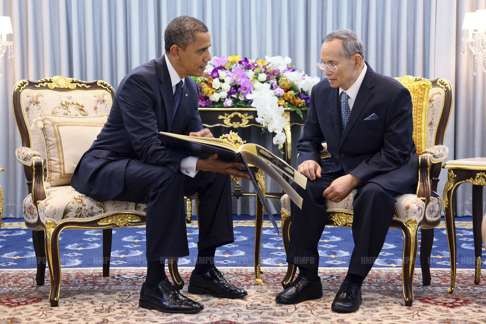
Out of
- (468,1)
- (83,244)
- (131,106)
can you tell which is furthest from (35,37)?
(468,1)

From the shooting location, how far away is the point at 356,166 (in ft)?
11.7

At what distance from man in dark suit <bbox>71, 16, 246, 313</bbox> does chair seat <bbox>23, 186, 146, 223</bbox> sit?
0.05m

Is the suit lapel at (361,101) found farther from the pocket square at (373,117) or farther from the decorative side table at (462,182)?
the decorative side table at (462,182)

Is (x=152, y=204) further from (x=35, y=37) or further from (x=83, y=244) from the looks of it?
(x=35, y=37)

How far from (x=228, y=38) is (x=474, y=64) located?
6.80 feet

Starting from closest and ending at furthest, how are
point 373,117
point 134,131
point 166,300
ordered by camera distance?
point 166,300, point 134,131, point 373,117

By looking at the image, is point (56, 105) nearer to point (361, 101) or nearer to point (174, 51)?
point (174, 51)

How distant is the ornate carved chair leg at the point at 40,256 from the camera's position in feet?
12.5

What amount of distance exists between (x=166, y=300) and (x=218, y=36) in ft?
11.2

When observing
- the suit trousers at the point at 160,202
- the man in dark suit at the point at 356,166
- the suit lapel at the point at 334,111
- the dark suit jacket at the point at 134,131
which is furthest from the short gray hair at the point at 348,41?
the suit trousers at the point at 160,202

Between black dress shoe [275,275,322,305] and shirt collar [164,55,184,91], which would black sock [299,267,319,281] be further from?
shirt collar [164,55,184,91]

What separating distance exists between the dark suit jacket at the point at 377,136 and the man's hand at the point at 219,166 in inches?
21.6

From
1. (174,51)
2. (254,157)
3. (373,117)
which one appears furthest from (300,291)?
(174,51)

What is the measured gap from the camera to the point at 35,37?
6219 millimetres
